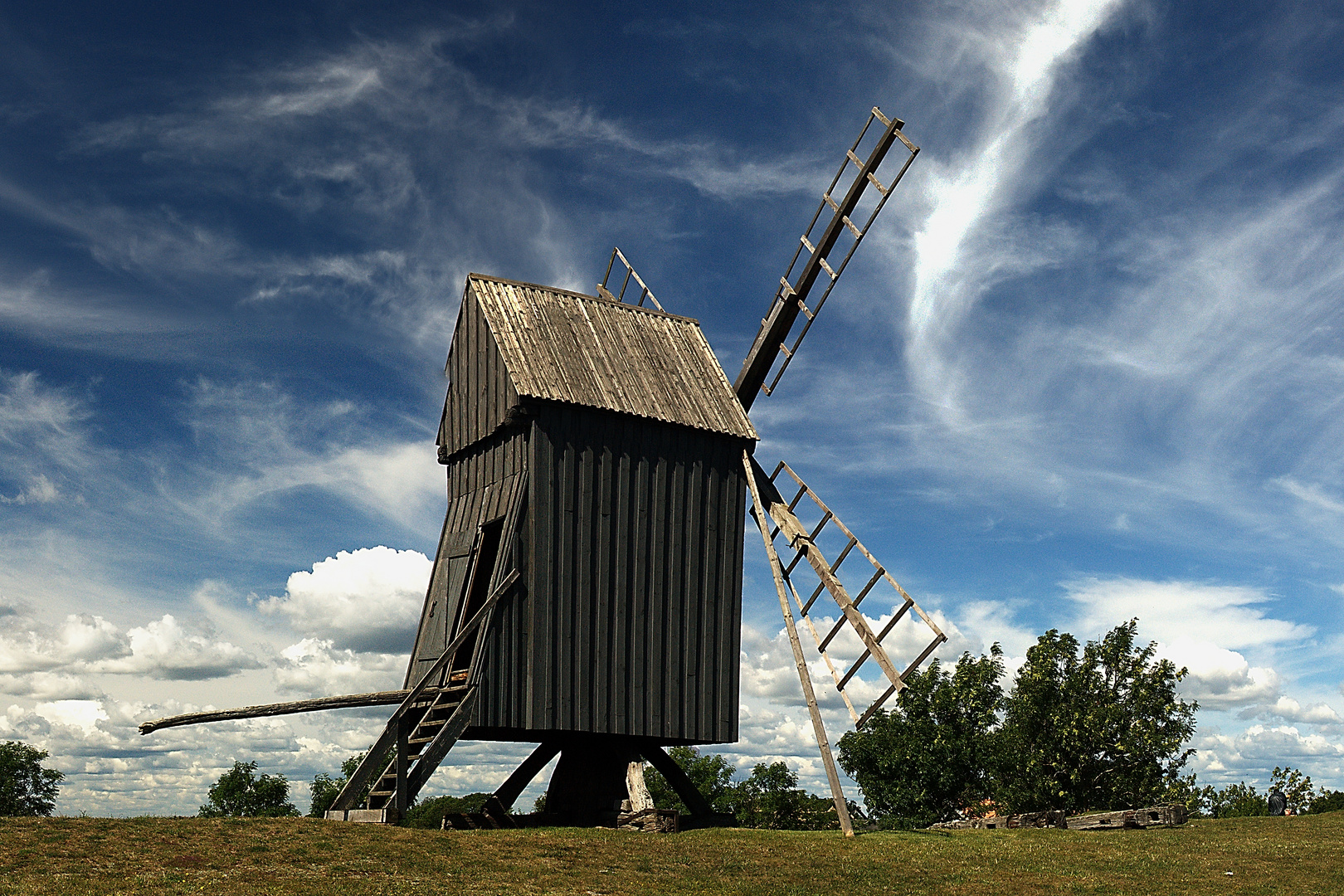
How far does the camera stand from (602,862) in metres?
16.6

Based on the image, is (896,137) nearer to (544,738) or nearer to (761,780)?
(544,738)

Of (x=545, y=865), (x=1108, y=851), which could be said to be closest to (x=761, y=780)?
(x=1108, y=851)

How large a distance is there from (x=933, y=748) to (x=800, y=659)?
995 inches

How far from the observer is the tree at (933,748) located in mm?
44375

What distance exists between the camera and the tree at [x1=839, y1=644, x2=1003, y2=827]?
44.4 m

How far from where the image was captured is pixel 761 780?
52.5 meters

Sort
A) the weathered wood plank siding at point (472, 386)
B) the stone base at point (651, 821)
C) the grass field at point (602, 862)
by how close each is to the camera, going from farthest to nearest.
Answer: the weathered wood plank siding at point (472, 386) → the stone base at point (651, 821) → the grass field at point (602, 862)

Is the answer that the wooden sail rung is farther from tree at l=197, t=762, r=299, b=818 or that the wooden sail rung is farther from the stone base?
tree at l=197, t=762, r=299, b=818

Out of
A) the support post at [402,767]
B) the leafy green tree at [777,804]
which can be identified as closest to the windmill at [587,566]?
the support post at [402,767]

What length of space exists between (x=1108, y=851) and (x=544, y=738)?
416 inches

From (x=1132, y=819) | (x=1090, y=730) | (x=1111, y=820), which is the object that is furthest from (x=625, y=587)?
(x=1090, y=730)

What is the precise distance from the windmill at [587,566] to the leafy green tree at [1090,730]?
22195mm

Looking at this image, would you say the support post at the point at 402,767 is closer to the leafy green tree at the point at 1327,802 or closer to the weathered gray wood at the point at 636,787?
the weathered gray wood at the point at 636,787

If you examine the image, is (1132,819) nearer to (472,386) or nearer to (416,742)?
(416,742)
